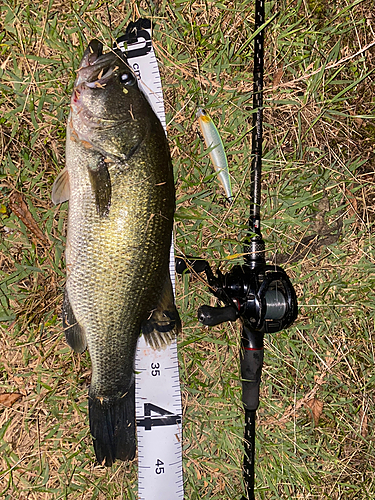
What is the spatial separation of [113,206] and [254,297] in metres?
0.97

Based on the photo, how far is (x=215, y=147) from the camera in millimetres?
2521

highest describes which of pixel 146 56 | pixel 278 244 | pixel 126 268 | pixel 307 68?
pixel 146 56

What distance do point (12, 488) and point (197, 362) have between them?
1.58 m

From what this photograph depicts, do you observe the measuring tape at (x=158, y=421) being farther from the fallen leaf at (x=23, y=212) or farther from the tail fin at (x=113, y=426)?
the fallen leaf at (x=23, y=212)

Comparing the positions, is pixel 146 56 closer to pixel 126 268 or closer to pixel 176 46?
pixel 176 46

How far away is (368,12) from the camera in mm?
2691

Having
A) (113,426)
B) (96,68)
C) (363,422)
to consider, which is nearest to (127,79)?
(96,68)

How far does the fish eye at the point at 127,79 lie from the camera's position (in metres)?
1.97

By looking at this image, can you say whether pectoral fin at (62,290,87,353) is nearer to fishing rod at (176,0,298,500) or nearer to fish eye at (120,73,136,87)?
fishing rod at (176,0,298,500)

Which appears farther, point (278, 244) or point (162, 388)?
point (278, 244)


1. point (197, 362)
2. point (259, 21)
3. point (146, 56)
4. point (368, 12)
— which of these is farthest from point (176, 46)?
point (197, 362)

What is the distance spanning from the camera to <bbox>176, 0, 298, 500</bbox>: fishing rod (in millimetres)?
2119

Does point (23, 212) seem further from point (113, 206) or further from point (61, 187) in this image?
point (113, 206)

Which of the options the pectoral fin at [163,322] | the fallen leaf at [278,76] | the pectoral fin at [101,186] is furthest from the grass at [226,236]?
the pectoral fin at [101,186]
